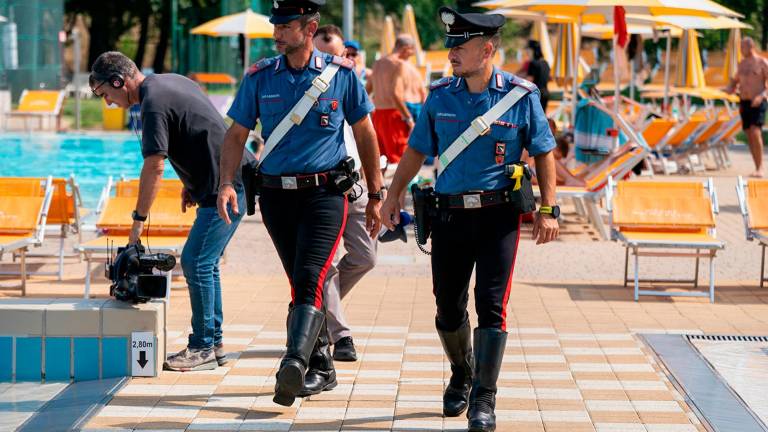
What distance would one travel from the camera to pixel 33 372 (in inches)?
253

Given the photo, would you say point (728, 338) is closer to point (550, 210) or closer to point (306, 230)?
point (550, 210)

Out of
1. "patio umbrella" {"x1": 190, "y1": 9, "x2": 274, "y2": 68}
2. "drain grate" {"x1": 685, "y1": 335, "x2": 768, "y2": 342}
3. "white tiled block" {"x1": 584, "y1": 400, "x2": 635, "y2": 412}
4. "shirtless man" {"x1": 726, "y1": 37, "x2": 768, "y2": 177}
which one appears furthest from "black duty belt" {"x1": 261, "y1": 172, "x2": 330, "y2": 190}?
"patio umbrella" {"x1": 190, "y1": 9, "x2": 274, "y2": 68}

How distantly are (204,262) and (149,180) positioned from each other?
0.54 m

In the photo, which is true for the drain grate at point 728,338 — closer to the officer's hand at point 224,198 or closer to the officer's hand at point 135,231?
the officer's hand at point 224,198

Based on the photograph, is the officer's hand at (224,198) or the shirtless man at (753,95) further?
the shirtless man at (753,95)

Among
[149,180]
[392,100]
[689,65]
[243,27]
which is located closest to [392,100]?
[392,100]

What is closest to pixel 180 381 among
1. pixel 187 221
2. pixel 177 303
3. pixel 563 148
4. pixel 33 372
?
pixel 33 372

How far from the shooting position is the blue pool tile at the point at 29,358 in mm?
6430

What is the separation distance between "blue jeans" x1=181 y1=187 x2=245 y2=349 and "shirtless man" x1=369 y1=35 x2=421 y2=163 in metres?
7.60

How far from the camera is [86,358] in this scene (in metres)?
6.44

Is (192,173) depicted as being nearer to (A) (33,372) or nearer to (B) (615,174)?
(A) (33,372)

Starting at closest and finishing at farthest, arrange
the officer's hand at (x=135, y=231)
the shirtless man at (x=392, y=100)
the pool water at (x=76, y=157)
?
the officer's hand at (x=135, y=231) → the shirtless man at (x=392, y=100) → the pool water at (x=76, y=157)

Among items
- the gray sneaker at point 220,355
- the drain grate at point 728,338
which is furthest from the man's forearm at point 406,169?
the drain grate at point 728,338

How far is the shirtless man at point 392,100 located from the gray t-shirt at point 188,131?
7623mm
